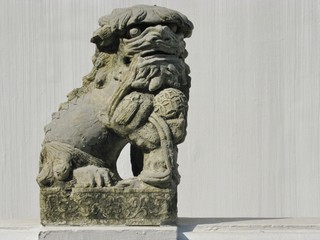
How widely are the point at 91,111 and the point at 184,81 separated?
1.17 ft

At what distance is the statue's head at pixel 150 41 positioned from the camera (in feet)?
15.5

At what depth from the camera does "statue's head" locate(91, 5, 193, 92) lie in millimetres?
4711

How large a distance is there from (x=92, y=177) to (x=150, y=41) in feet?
1.72

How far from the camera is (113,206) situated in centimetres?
468

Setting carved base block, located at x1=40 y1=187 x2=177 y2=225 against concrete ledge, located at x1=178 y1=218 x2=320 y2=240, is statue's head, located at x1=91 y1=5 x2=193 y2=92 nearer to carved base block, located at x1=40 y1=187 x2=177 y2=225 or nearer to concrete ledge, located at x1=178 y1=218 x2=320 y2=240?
carved base block, located at x1=40 y1=187 x2=177 y2=225

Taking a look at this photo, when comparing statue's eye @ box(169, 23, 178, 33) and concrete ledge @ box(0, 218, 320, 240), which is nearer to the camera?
concrete ledge @ box(0, 218, 320, 240)

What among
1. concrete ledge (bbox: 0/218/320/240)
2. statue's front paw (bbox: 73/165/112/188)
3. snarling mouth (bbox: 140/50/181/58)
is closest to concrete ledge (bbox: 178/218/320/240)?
concrete ledge (bbox: 0/218/320/240)

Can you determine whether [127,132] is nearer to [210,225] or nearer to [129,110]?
[129,110]

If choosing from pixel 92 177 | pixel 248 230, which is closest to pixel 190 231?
pixel 248 230

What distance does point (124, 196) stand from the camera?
4672mm

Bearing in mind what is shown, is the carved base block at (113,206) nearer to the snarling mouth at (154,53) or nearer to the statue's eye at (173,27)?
the snarling mouth at (154,53)

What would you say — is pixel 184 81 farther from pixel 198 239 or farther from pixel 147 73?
pixel 198 239

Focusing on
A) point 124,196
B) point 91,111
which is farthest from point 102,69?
point 124,196

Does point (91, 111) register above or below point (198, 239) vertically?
above
